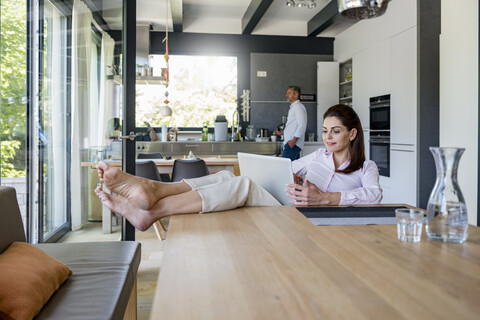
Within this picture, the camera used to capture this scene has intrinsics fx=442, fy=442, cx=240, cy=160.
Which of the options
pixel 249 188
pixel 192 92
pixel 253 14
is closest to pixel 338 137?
pixel 249 188

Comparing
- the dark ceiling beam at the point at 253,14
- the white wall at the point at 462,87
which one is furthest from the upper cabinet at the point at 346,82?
the white wall at the point at 462,87

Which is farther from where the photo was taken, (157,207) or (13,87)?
(13,87)

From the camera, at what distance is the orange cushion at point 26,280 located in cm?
136

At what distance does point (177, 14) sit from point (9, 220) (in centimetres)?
528

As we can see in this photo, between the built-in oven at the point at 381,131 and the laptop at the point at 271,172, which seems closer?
the laptop at the point at 271,172

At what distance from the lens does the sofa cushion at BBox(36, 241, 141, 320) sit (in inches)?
57.9

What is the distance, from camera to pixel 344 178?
2416 mm

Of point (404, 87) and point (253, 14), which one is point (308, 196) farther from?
point (253, 14)

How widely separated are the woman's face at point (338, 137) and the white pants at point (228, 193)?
0.59 metres

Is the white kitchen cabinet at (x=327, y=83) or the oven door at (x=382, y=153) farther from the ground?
the white kitchen cabinet at (x=327, y=83)

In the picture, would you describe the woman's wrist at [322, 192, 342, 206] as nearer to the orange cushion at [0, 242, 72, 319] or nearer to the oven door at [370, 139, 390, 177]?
the orange cushion at [0, 242, 72, 319]

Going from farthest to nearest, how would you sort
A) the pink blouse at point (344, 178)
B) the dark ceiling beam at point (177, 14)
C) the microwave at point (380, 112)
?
the dark ceiling beam at point (177, 14) → the microwave at point (380, 112) → the pink blouse at point (344, 178)

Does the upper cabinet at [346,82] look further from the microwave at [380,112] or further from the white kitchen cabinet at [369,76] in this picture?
the microwave at [380,112]

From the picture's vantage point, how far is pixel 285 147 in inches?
263
